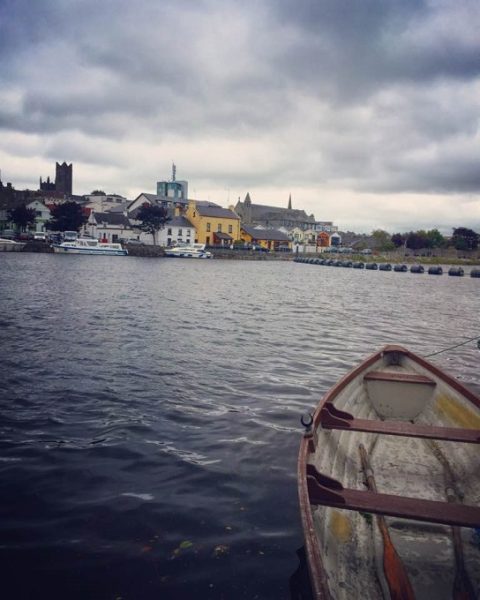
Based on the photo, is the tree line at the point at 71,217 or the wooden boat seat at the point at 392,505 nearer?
the wooden boat seat at the point at 392,505

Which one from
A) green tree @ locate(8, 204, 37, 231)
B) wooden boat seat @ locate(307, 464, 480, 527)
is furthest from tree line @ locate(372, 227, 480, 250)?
wooden boat seat @ locate(307, 464, 480, 527)

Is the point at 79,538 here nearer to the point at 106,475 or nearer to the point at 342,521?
the point at 106,475

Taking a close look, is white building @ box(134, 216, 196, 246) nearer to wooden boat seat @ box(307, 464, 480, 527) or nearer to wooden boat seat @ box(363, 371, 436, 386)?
wooden boat seat @ box(363, 371, 436, 386)

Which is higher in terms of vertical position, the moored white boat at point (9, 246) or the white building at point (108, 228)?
the white building at point (108, 228)

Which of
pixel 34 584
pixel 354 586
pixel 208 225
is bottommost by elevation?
pixel 34 584

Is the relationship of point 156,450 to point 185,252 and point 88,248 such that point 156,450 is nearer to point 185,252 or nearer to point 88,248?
point 88,248

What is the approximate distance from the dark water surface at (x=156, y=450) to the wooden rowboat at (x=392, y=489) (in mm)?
932

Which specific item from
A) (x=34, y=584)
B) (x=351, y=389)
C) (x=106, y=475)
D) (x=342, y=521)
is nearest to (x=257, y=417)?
(x=351, y=389)

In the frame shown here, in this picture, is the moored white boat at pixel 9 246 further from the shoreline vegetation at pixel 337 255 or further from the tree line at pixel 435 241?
the tree line at pixel 435 241

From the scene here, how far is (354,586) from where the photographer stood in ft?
12.3

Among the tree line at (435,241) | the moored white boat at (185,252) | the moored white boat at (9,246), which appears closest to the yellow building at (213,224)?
the moored white boat at (185,252)

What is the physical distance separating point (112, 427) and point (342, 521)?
16.1 feet

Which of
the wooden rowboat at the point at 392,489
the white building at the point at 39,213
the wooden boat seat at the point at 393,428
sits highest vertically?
the white building at the point at 39,213

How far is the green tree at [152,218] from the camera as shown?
82562 millimetres
